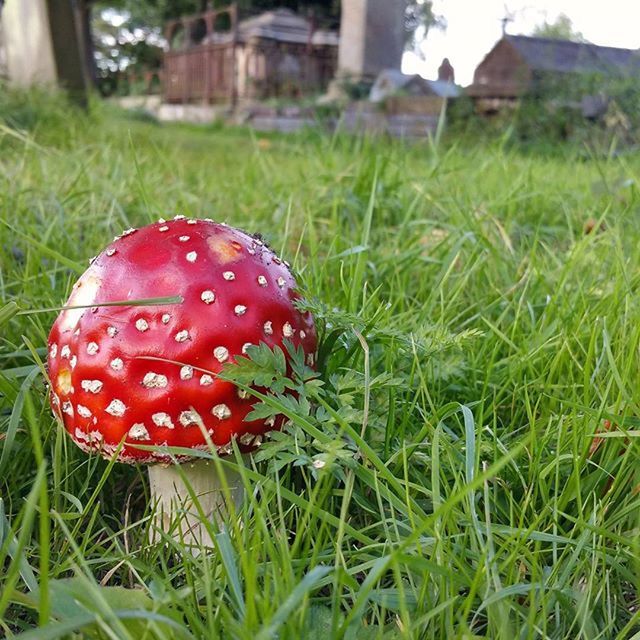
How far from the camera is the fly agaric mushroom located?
0.96 meters

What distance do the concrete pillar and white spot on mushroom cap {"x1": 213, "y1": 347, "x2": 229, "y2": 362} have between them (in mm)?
6154

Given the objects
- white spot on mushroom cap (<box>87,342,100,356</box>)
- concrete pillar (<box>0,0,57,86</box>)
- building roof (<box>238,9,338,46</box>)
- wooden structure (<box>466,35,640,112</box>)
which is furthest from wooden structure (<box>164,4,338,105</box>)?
white spot on mushroom cap (<box>87,342,100,356</box>)

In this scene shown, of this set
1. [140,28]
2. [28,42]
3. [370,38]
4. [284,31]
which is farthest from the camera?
[140,28]

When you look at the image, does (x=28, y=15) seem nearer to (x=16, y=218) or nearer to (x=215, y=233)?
(x=16, y=218)

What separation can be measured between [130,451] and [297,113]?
9.46m

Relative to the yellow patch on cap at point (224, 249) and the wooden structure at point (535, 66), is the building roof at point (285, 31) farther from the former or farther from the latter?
the yellow patch on cap at point (224, 249)

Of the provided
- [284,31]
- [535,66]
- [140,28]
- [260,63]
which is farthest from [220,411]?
[140,28]

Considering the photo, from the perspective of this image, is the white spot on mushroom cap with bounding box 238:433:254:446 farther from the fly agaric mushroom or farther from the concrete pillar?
the concrete pillar

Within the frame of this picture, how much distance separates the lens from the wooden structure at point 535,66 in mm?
6629

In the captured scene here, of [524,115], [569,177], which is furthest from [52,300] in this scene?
[524,115]

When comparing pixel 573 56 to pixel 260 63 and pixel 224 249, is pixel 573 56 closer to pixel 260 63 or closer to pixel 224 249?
pixel 224 249

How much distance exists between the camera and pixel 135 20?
84.2 feet

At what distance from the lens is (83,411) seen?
39.1 inches

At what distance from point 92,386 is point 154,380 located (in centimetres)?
10
